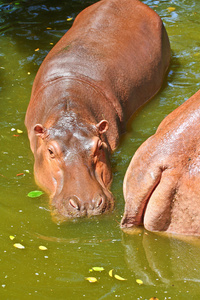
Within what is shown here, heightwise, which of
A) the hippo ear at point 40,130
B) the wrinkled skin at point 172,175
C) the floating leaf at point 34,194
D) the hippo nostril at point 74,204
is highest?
the wrinkled skin at point 172,175

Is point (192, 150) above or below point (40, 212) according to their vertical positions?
above

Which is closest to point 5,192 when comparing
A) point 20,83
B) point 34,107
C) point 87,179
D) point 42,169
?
point 42,169

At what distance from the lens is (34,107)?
237 inches

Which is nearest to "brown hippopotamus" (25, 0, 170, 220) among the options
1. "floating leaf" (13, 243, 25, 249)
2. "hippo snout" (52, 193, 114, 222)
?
"hippo snout" (52, 193, 114, 222)

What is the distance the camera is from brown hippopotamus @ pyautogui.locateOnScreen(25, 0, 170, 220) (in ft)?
15.4

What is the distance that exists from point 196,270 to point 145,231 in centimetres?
57

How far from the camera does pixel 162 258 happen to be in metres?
3.80

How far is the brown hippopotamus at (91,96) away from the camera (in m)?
4.69

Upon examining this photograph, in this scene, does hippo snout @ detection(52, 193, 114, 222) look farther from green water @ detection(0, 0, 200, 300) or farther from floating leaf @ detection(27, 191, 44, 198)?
floating leaf @ detection(27, 191, 44, 198)

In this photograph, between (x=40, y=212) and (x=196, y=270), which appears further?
(x=40, y=212)

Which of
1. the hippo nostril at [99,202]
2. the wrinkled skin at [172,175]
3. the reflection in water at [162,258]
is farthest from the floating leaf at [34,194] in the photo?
the wrinkled skin at [172,175]

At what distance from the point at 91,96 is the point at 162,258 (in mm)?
2591

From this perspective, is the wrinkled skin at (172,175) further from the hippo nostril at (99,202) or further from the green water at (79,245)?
the hippo nostril at (99,202)

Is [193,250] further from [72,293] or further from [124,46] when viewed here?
[124,46]
